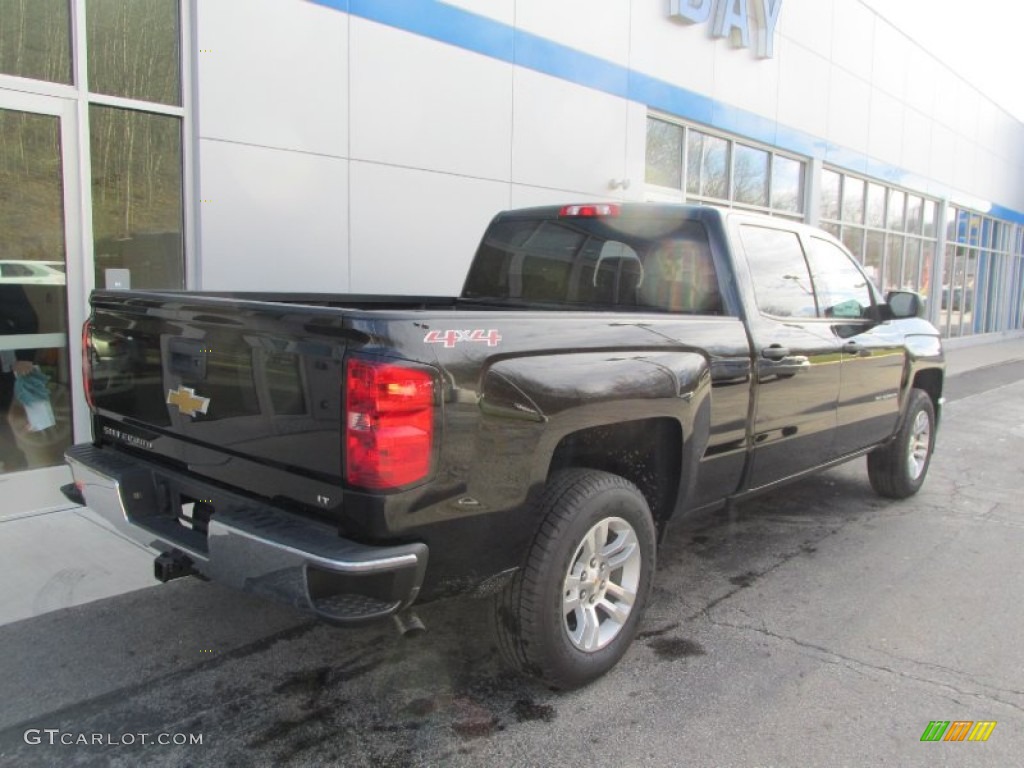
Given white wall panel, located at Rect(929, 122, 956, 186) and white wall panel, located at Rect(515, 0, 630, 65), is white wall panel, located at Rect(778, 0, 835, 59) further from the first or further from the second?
white wall panel, located at Rect(929, 122, 956, 186)

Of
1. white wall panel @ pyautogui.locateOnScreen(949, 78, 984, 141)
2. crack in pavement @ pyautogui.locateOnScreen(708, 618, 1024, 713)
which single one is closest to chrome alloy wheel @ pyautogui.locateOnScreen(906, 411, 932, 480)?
crack in pavement @ pyautogui.locateOnScreen(708, 618, 1024, 713)

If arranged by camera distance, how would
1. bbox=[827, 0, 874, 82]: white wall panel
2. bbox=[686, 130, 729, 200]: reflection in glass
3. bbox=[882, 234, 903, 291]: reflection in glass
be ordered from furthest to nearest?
1. bbox=[882, 234, 903, 291]: reflection in glass
2. bbox=[827, 0, 874, 82]: white wall panel
3. bbox=[686, 130, 729, 200]: reflection in glass

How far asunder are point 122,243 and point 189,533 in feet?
12.1

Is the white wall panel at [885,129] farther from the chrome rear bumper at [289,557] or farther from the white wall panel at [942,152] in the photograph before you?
the chrome rear bumper at [289,557]

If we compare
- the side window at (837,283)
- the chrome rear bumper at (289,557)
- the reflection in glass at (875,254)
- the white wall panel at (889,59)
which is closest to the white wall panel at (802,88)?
the white wall panel at (889,59)

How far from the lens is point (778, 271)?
4.38 meters

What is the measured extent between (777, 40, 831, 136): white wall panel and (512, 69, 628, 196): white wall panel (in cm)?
462

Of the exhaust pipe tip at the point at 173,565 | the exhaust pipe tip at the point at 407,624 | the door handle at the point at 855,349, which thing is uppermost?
the door handle at the point at 855,349

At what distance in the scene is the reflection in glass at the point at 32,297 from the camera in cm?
534

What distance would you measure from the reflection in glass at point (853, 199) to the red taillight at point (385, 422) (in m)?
15.5

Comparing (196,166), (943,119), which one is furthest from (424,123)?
(943,119)

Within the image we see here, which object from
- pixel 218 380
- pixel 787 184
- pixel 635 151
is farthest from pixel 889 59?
pixel 218 380

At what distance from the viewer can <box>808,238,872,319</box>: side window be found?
477cm

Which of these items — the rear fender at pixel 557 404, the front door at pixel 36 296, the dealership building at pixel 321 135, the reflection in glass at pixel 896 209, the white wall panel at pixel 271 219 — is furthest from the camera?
the reflection in glass at pixel 896 209
